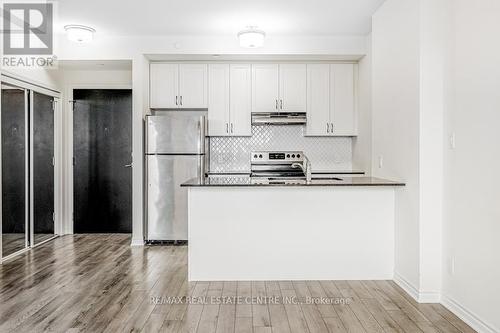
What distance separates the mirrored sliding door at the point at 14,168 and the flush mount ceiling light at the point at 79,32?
0.91 m

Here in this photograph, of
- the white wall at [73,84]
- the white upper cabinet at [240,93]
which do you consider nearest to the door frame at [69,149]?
the white wall at [73,84]

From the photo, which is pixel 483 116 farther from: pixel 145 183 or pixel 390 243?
pixel 145 183

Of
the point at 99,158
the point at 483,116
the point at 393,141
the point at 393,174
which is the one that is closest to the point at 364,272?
the point at 393,174

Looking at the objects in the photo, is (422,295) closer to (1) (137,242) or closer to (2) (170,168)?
(2) (170,168)

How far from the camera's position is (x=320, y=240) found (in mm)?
3611

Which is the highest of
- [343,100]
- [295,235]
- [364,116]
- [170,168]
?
[343,100]

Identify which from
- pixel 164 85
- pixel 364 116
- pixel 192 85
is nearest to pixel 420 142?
pixel 364 116

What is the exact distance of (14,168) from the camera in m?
4.58

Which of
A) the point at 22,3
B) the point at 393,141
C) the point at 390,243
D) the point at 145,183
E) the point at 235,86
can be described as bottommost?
the point at 390,243

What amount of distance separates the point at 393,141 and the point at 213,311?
85.9 inches

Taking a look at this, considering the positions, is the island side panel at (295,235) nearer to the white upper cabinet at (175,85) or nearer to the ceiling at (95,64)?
the white upper cabinet at (175,85)

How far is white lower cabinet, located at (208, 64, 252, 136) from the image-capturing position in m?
5.52

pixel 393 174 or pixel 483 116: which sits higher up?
pixel 483 116

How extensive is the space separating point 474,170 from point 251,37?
2.85m
